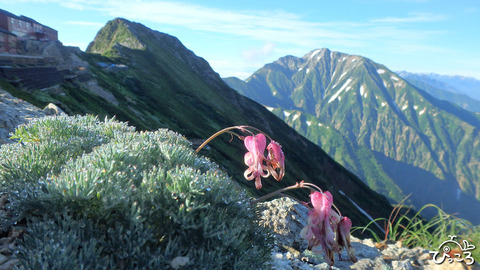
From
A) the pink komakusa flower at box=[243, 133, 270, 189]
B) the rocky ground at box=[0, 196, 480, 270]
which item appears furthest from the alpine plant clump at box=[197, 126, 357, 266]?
the rocky ground at box=[0, 196, 480, 270]

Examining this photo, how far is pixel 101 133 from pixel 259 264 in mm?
4332

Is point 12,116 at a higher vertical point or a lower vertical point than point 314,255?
higher

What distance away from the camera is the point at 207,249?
329cm

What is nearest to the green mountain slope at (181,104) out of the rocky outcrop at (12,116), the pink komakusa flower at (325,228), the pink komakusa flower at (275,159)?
the rocky outcrop at (12,116)

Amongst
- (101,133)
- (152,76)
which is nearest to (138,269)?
(101,133)

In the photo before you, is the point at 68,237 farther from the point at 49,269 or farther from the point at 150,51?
the point at 150,51

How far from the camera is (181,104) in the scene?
80.8m

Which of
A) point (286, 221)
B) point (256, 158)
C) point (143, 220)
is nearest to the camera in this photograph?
point (143, 220)

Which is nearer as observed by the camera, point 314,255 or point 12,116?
point 314,255

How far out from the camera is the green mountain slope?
157ft

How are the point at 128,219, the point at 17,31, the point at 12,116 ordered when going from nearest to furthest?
the point at 128,219, the point at 12,116, the point at 17,31

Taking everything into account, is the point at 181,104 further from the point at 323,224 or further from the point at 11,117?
the point at 323,224

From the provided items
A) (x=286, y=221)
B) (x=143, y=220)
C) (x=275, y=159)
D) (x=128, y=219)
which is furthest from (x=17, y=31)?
(x=275, y=159)

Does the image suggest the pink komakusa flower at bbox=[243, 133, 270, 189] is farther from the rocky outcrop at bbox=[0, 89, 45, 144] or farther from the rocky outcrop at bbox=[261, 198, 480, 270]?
the rocky outcrop at bbox=[0, 89, 45, 144]
